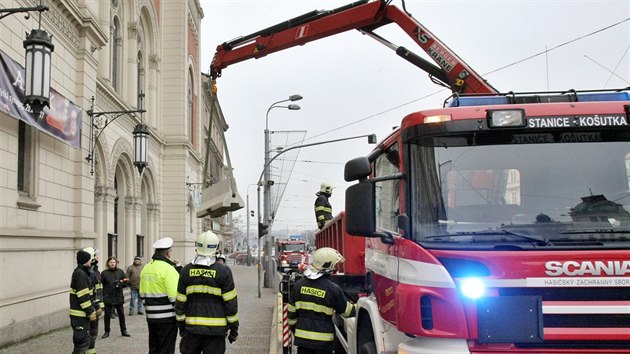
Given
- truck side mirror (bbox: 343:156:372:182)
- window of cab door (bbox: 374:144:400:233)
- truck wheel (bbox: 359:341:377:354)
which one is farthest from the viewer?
truck wheel (bbox: 359:341:377:354)

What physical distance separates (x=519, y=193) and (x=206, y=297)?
3368mm

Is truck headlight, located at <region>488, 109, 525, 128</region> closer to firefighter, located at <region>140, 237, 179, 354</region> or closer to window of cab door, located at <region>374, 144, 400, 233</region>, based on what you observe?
window of cab door, located at <region>374, 144, 400, 233</region>

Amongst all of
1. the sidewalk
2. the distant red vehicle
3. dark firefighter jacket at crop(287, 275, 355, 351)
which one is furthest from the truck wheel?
the distant red vehicle

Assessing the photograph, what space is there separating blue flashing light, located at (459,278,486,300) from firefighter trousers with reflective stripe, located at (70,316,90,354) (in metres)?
6.13

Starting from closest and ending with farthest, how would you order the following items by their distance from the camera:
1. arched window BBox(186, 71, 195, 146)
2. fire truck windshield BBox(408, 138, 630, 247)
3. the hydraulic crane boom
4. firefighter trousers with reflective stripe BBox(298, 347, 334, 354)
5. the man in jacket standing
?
fire truck windshield BBox(408, 138, 630, 247)
firefighter trousers with reflective stripe BBox(298, 347, 334, 354)
the hydraulic crane boom
the man in jacket standing
arched window BBox(186, 71, 195, 146)

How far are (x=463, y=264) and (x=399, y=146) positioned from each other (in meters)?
1.13

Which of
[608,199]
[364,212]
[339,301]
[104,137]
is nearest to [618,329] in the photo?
[608,199]

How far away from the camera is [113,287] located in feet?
40.0

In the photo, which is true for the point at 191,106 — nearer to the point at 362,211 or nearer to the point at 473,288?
the point at 362,211

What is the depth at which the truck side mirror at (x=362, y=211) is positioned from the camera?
409cm

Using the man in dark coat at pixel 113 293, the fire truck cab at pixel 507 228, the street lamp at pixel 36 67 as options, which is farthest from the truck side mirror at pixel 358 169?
the man in dark coat at pixel 113 293

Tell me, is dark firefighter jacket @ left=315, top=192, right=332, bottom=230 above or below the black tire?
above

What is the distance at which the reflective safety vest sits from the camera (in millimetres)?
6883

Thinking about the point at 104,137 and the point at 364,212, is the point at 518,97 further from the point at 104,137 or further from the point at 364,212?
the point at 104,137
